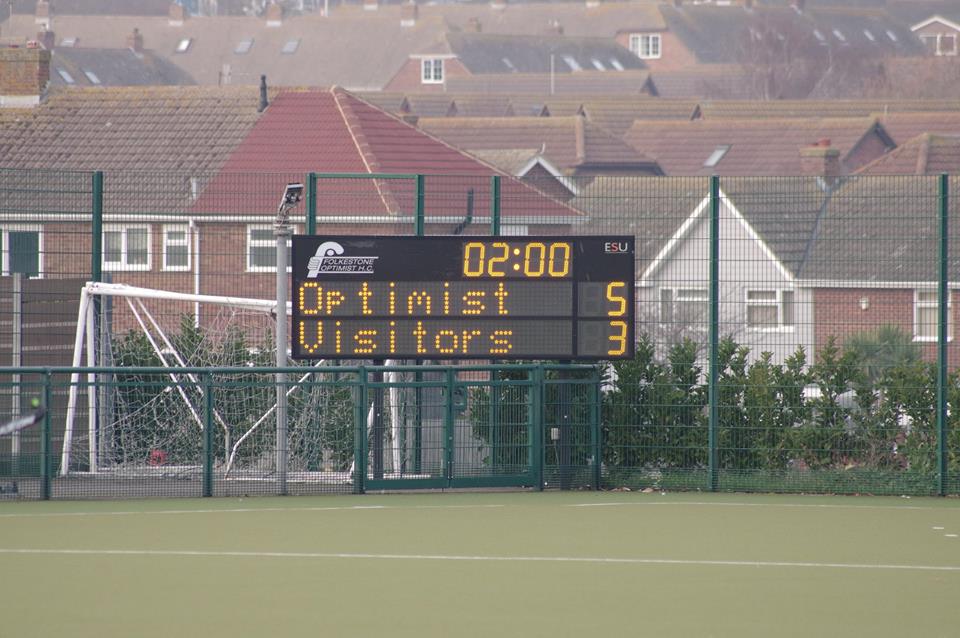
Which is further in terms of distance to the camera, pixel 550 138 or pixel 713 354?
pixel 550 138

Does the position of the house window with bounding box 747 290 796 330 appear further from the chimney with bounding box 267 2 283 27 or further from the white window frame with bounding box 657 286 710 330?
the chimney with bounding box 267 2 283 27

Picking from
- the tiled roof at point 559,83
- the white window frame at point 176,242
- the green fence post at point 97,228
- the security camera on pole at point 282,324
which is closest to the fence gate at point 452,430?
the security camera on pole at point 282,324

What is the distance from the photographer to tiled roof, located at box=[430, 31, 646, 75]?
392 ft

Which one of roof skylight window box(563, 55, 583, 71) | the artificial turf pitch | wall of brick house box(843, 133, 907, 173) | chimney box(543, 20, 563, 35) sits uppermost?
chimney box(543, 20, 563, 35)

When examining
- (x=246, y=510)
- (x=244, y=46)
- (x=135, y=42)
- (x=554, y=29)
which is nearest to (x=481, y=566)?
(x=246, y=510)

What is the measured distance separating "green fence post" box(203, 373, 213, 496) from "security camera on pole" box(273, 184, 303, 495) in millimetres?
616

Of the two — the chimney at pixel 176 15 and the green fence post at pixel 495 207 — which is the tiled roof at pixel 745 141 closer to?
the green fence post at pixel 495 207

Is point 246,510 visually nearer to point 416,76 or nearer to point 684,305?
point 684,305

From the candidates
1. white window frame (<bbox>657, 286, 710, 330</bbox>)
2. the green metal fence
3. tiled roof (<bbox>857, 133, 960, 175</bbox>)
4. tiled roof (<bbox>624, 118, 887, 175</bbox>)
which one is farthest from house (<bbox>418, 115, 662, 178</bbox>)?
the green metal fence

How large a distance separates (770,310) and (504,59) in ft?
350

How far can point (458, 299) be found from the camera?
1512 cm

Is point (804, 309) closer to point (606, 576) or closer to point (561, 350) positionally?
point (561, 350)

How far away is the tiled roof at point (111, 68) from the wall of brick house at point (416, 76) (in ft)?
50.2

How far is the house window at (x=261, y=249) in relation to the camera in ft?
69.6
